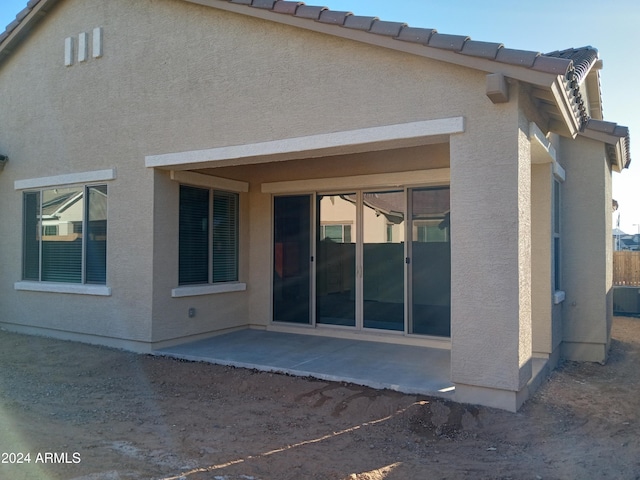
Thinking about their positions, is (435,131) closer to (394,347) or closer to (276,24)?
(276,24)

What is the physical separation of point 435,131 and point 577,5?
3.94m

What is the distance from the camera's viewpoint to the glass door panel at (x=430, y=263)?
8719mm

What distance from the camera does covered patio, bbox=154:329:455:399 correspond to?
6660 mm

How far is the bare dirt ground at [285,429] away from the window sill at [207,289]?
4.95 feet

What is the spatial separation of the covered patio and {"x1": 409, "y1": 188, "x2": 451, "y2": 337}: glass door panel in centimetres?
49

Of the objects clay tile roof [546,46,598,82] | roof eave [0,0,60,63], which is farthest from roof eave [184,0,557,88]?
roof eave [0,0,60,63]

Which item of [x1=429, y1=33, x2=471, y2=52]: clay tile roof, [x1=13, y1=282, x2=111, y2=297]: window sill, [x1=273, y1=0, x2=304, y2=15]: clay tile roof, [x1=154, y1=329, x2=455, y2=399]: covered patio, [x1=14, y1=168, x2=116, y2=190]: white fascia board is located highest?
[x1=273, y1=0, x2=304, y2=15]: clay tile roof

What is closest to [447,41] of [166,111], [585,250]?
[166,111]

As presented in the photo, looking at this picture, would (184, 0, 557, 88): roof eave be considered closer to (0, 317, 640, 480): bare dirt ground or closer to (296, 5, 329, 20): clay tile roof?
(296, 5, 329, 20): clay tile roof

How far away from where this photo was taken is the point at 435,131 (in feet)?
20.0

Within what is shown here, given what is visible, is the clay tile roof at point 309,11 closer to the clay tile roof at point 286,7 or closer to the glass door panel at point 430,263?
the clay tile roof at point 286,7

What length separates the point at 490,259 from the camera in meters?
5.83

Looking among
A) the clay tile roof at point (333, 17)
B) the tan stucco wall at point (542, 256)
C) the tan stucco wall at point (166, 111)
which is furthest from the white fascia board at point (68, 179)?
the tan stucco wall at point (542, 256)

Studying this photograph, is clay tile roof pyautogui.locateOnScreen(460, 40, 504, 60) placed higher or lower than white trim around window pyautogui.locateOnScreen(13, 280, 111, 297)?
higher
